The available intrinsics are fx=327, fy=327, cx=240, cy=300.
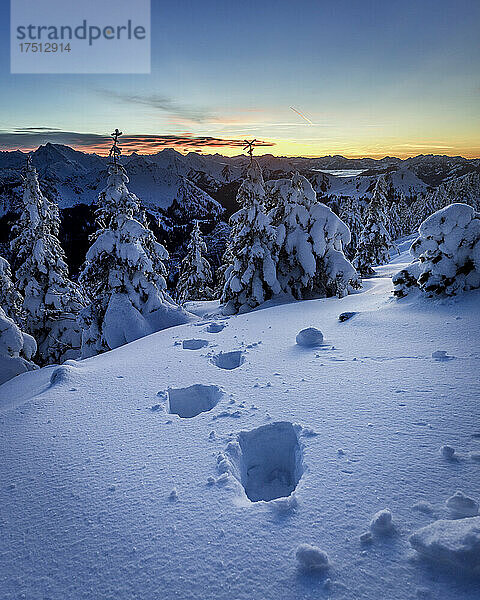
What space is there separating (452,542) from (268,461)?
1924 millimetres

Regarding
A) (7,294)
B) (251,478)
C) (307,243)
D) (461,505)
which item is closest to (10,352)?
(7,294)

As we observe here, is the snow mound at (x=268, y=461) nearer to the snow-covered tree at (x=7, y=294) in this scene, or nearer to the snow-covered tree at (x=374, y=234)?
the snow-covered tree at (x=7, y=294)

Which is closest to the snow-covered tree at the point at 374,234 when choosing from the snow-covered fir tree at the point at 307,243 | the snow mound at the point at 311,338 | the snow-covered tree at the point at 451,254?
the snow-covered fir tree at the point at 307,243

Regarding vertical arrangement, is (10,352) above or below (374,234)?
below

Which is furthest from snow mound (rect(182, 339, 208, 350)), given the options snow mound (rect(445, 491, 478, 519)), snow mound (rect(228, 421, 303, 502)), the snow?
snow mound (rect(445, 491, 478, 519))

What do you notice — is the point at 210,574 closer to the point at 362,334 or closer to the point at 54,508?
the point at 54,508

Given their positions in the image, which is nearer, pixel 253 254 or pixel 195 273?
pixel 253 254

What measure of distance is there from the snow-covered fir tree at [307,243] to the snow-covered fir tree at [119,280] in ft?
17.5

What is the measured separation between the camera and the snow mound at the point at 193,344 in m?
7.76

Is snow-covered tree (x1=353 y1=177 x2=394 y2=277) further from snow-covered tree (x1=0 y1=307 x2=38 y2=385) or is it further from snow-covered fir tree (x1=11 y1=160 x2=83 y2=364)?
snow-covered tree (x1=0 y1=307 x2=38 y2=385)

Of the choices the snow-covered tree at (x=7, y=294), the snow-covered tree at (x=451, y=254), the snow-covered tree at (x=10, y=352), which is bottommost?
the snow-covered tree at (x=10, y=352)

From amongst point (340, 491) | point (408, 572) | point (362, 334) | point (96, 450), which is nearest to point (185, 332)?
point (362, 334)

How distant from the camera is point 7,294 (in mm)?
16250

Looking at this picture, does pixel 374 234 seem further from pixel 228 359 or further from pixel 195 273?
pixel 228 359
